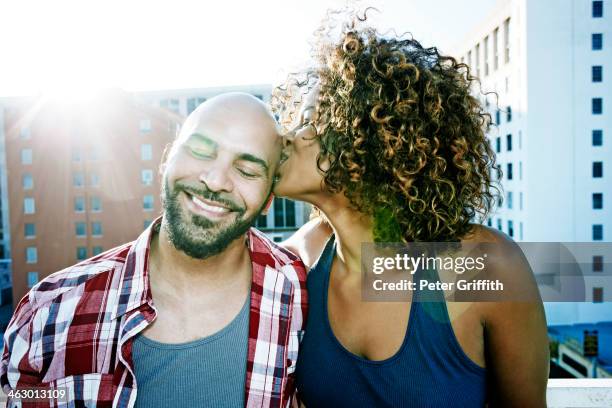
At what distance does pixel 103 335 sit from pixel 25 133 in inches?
1373

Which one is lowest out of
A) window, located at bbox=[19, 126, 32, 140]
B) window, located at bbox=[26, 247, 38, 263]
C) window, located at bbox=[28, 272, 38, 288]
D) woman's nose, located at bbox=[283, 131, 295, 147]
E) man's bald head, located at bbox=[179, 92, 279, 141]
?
window, located at bbox=[28, 272, 38, 288]

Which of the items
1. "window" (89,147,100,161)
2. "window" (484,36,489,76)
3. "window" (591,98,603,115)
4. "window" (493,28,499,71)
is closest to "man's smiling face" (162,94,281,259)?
"window" (591,98,603,115)

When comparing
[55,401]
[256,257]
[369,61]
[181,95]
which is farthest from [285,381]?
[181,95]

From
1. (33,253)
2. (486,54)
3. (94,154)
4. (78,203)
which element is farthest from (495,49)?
(33,253)

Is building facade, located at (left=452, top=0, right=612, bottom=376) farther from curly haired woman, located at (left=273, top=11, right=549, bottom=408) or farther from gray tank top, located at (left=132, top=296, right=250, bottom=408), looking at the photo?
gray tank top, located at (left=132, top=296, right=250, bottom=408)

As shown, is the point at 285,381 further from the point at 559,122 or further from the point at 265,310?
the point at 559,122

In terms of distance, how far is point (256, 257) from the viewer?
7.29 ft

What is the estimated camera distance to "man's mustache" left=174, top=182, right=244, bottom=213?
77.5 inches

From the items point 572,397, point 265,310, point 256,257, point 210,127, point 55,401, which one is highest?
point 210,127

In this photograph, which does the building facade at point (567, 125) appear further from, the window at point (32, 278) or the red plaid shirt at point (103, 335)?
the window at point (32, 278)

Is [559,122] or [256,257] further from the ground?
[559,122]

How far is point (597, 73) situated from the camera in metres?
25.8

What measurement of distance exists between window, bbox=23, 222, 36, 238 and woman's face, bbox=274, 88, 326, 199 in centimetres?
3454

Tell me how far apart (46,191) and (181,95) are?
38.1ft
